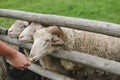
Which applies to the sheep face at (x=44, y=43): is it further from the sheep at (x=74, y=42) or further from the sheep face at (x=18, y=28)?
the sheep face at (x=18, y=28)

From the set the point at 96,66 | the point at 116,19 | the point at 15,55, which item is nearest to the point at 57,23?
the point at 96,66

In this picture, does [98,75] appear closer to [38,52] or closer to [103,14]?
[38,52]

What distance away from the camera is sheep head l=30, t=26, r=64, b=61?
4.79 meters

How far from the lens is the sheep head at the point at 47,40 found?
479 centimetres

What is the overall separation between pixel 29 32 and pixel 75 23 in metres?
0.86

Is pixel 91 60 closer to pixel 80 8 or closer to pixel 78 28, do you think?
pixel 78 28

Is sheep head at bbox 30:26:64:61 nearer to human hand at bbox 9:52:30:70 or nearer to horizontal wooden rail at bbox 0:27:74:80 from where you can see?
horizontal wooden rail at bbox 0:27:74:80

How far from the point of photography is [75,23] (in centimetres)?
462

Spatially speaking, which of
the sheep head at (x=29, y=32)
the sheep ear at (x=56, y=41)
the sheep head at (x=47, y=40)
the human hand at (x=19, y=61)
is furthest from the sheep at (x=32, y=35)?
the human hand at (x=19, y=61)

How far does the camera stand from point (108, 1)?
388 inches

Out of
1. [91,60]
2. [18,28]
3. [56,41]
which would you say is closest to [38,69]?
[18,28]

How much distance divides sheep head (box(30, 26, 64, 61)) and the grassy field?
395 cm

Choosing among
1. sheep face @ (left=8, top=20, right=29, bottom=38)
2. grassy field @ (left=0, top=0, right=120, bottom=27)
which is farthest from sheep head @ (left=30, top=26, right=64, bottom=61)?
grassy field @ (left=0, top=0, right=120, bottom=27)

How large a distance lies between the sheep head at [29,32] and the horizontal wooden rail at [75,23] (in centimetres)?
11
